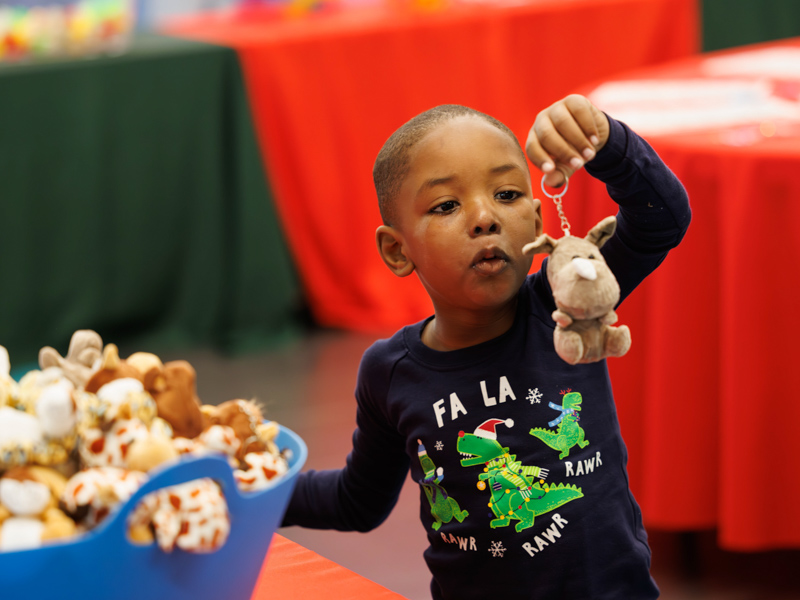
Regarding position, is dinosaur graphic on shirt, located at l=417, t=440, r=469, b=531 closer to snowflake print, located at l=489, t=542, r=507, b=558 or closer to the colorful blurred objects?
snowflake print, located at l=489, t=542, r=507, b=558

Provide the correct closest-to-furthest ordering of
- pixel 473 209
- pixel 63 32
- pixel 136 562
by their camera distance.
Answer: pixel 136 562
pixel 473 209
pixel 63 32

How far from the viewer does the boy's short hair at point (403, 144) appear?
915 mm

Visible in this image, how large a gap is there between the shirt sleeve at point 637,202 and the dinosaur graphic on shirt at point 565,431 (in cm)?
14

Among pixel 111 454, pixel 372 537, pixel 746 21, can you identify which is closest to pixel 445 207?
pixel 111 454

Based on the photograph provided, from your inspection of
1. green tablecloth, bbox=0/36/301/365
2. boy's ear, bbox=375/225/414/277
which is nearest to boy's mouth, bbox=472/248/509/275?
boy's ear, bbox=375/225/414/277

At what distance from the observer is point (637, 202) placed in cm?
91

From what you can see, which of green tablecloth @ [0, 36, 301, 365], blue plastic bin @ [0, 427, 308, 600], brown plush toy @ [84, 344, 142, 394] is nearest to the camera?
blue plastic bin @ [0, 427, 308, 600]

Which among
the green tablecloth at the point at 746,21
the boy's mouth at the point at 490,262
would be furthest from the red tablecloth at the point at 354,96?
the boy's mouth at the point at 490,262

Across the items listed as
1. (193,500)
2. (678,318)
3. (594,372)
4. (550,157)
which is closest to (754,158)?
(678,318)

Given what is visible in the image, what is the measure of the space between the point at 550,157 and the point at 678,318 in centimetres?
104

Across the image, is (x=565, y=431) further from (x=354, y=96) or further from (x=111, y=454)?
(x=354, y=96)

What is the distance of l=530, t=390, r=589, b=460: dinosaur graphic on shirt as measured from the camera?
919 millimetres

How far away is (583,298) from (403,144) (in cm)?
27

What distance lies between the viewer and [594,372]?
96 cm
